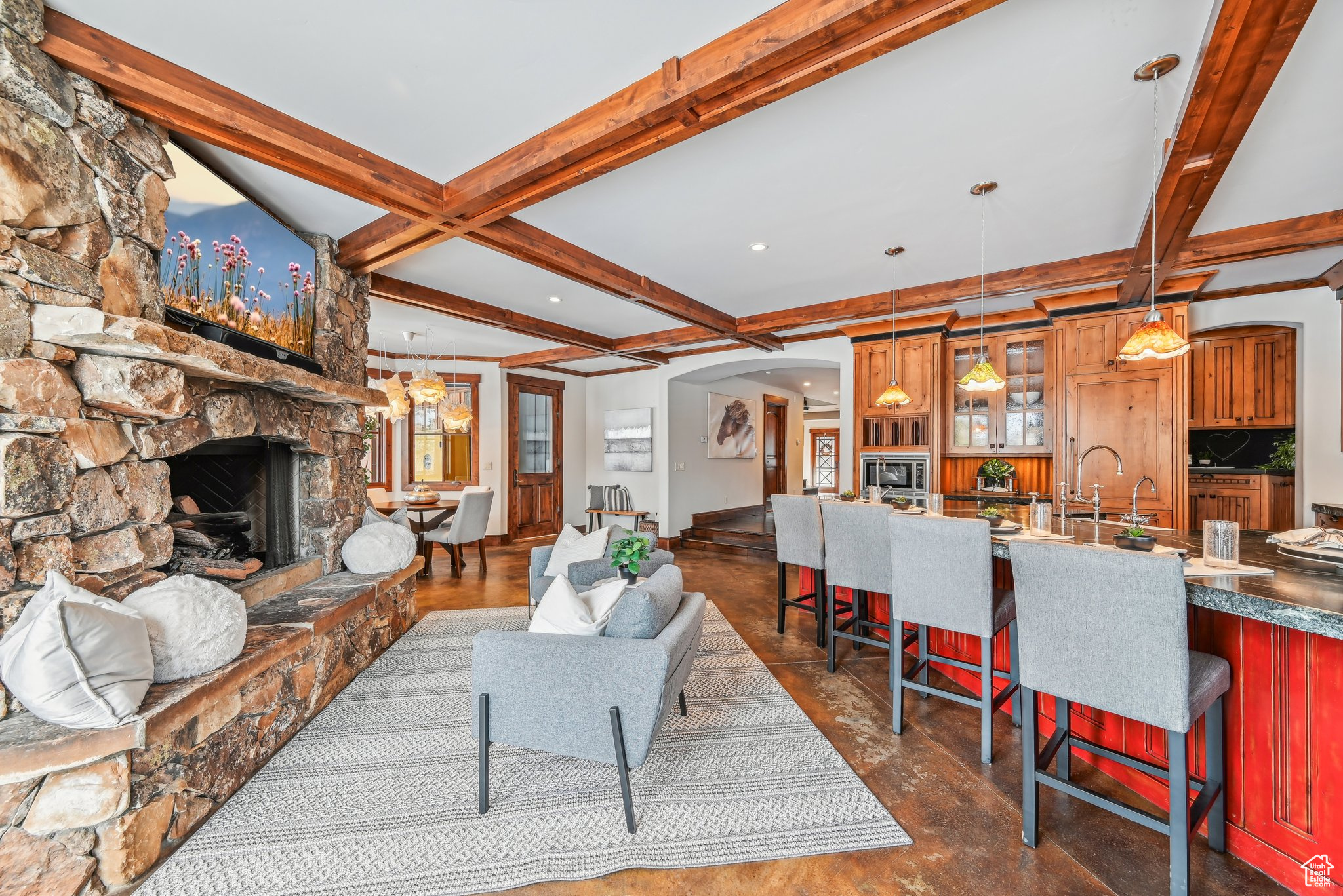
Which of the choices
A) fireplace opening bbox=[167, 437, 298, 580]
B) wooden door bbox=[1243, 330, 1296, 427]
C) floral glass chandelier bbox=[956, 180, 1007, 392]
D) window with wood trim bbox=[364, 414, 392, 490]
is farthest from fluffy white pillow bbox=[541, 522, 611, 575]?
wooden door bbox=[1243, 330, 1296, 427]

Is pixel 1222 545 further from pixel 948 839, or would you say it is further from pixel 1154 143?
pixel 1154 143

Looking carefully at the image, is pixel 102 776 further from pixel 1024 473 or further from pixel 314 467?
pixel 1024 473

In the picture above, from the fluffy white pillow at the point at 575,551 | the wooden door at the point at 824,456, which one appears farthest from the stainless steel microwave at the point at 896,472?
the wooden door at the point at 824,456

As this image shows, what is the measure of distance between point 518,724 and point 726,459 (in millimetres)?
6862

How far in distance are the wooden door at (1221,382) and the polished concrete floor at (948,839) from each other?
4.58m

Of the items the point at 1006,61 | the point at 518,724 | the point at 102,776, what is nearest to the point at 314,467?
the point at 102,776

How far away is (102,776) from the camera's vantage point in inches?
62.9

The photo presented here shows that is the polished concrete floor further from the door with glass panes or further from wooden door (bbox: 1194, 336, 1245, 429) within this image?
wooden door (bbox: 1194, 336, 1245, 429)

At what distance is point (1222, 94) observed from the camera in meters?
1.89

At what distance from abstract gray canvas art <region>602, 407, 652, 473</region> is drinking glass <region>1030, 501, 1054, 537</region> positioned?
5.51m

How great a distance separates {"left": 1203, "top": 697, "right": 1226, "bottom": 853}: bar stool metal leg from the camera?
1767 millimetres

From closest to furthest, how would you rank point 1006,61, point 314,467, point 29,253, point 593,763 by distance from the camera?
point 29,253, point 1006,61, point 593,763, point 314,467

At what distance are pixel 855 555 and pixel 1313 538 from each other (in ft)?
5.69

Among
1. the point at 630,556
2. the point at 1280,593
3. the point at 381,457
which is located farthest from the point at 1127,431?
the point at 381,457
